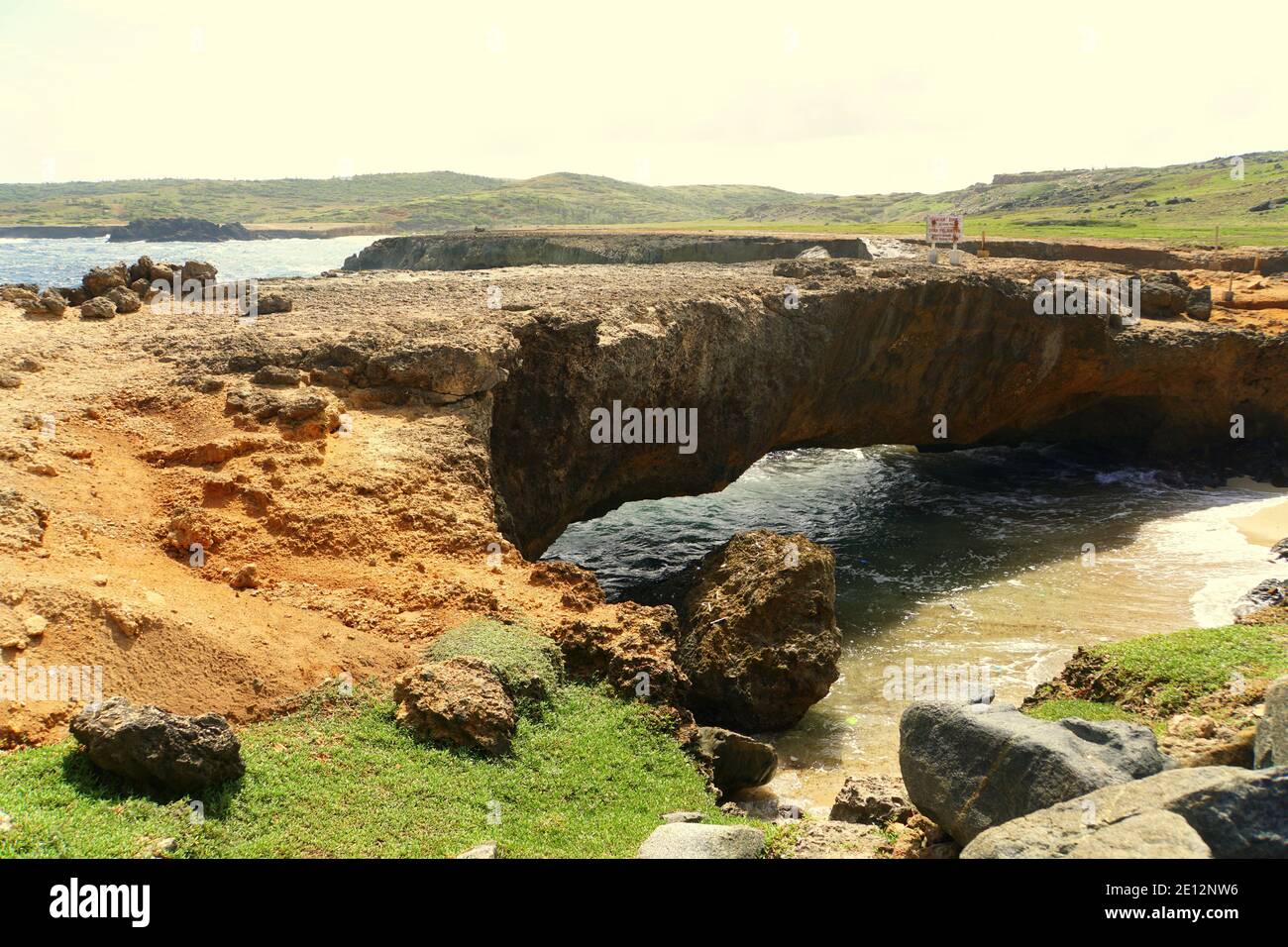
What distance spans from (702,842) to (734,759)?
4.59m

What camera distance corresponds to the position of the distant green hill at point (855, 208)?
6531cm

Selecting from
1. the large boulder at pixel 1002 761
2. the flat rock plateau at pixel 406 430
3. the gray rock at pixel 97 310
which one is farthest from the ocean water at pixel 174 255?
the large boulder at pixel 1002 761

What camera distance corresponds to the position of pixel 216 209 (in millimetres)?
158750

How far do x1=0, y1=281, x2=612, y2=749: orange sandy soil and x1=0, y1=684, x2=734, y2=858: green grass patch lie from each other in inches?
30.7

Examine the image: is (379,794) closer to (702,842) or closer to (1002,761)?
(702,842)

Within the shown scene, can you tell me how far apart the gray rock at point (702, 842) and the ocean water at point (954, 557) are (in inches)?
195

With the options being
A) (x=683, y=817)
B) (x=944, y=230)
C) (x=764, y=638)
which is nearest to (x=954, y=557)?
(x=764, y=638)

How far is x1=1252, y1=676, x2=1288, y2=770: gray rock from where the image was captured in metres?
8.44

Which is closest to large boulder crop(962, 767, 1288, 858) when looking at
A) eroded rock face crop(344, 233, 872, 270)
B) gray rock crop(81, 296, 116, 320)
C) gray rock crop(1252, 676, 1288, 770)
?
gray rock crop(1252, 676, 1288, 770)

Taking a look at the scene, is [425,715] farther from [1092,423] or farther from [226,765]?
[1092,423]

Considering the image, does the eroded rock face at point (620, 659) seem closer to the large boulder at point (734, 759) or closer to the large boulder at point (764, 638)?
the large boulder at point (734, 759)

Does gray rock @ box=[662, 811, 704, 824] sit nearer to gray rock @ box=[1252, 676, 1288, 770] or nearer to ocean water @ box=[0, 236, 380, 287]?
gray rock @ box=[1252, 676, 1288, 770]

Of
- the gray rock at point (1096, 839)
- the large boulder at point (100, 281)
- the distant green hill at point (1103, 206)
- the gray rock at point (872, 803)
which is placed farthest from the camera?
the distant green hill at point (1103, 206)

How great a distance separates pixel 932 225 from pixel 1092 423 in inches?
344
